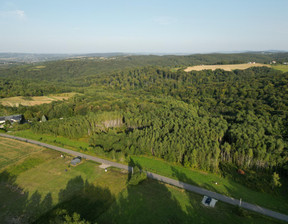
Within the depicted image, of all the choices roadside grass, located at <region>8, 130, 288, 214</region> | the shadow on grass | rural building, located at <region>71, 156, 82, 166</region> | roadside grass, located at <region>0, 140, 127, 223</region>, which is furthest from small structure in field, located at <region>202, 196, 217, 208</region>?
rural building, located at <region>71, 156, 82, 166</region>

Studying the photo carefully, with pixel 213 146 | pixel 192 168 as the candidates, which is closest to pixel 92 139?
pixel 192 168

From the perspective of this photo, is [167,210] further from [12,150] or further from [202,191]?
[12,150]

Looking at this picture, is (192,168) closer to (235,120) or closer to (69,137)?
(235,120)

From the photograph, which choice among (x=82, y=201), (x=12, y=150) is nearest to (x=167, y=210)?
(x=82, y=201)

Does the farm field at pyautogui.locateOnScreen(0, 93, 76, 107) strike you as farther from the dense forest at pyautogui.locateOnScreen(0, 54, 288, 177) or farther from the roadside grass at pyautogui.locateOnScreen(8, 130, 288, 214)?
the roadside grass at pyautogui.locateOnScreen(8, 130, 288, 214)

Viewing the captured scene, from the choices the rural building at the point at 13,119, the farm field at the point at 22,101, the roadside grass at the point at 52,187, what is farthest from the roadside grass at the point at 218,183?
the farm field at the point at 22,101

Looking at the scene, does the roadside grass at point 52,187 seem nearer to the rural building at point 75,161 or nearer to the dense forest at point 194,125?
the rural building at point 75,161
